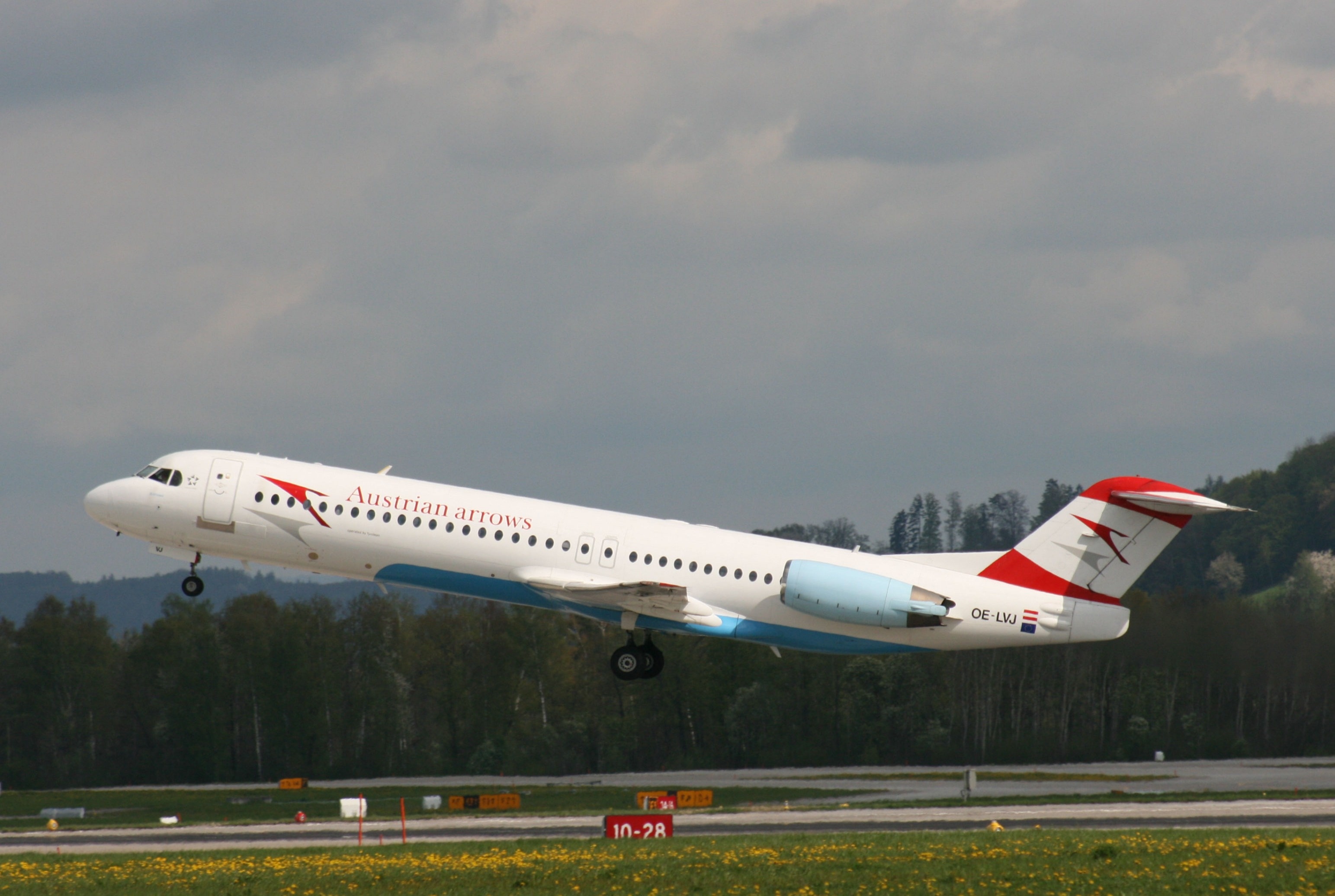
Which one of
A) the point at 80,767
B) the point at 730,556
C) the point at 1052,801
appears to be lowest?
the point at 80,767

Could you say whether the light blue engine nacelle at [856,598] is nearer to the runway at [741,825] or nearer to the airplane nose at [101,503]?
the runway at [741,825]

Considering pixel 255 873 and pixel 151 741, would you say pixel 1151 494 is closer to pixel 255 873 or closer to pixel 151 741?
pixel 255 873

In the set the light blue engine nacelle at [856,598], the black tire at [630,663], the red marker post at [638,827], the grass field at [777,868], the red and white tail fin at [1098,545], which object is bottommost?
the red marker post at [638,827]

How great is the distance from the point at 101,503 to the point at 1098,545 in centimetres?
2665

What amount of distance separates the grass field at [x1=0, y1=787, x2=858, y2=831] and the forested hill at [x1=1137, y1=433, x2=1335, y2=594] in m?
104

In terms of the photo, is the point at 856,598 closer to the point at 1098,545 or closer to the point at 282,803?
the point at 1098,545

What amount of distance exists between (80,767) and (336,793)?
3844cm

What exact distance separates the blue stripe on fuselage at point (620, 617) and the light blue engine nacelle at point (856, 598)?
1023 millimetres

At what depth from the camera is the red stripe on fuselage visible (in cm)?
3747

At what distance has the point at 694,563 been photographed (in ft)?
123

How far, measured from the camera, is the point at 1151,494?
3612 centimetres

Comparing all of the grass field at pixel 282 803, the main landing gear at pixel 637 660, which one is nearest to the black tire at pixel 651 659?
the main landing gear at pixel 637 660

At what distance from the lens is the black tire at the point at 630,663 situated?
38.5 m

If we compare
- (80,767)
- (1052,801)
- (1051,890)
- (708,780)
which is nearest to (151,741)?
(80,767)
